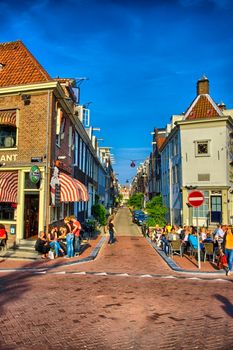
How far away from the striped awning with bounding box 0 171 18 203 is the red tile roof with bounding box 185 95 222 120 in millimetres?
16131

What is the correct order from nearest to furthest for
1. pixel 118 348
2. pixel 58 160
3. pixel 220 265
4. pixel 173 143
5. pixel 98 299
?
1. pixel 118 348
2. pixel 98 299
3. pixel 220 265
4. pixel 58 160
5. pixel 173 143

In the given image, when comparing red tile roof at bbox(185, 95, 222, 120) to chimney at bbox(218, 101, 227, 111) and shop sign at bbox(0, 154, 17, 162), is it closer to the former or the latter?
chimney at bbox(218, 101, 227, 111)

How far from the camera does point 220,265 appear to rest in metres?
11.6

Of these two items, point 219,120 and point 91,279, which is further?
point 219,120

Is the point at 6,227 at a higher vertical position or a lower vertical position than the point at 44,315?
higher

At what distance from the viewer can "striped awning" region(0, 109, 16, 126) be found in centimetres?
1546

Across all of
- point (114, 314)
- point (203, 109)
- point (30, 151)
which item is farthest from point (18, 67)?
point (203, 109)

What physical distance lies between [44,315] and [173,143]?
25.2 m

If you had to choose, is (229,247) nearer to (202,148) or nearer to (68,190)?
(68,190)

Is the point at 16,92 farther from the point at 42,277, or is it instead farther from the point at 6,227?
the point at 42,277

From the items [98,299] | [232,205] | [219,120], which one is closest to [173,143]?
[219,120]

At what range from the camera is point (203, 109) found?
2570 centimetres

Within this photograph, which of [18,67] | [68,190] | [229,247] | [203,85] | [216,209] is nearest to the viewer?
[229,247]

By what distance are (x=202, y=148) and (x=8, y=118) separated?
52.1 feet
